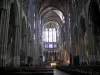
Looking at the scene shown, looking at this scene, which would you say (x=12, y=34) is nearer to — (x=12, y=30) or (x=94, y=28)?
(x=12, y=30)

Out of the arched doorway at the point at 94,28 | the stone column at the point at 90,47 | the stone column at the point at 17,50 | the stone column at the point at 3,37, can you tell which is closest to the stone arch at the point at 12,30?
the stone column at the point at 17,50

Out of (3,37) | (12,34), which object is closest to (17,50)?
(12,34)

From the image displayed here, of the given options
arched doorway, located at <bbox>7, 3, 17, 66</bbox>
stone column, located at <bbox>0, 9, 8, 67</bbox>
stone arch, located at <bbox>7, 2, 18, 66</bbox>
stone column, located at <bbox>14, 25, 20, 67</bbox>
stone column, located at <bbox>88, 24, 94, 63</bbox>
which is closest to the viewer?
stone column, located at <bbox>0, 9, 8, 67</bbox>

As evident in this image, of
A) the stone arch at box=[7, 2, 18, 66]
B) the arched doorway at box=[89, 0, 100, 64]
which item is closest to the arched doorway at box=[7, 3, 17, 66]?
the stone arch at box=[7, 2, 18, 66]

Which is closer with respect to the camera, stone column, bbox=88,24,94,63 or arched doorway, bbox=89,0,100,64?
stone column, bbox=88,24,94,63

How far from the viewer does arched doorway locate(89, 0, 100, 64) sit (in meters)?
20.8

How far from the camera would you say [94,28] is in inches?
918

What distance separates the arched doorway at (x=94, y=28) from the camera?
2075 centimetres

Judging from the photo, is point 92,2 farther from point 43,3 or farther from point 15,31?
point 43,3

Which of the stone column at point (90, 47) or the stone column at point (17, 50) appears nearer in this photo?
the stone column at point (17, 50)

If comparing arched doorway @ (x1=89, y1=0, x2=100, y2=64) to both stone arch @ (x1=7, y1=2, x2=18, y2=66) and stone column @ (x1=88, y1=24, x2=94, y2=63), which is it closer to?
stone column @ (x1=88, y1=24, x2=94, y2=63)

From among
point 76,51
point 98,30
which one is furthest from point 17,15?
point 76,51

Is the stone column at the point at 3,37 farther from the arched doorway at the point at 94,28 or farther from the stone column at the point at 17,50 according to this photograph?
the arched doorway at the point at 94,28

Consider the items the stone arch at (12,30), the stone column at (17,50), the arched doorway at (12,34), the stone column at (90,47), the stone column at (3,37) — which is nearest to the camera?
the stone column at (3,37)
